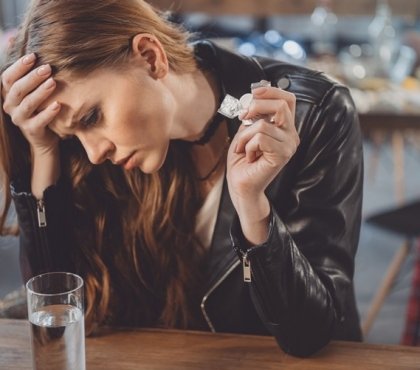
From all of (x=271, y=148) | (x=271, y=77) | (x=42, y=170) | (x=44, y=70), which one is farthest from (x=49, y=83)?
(x=271, y=77)

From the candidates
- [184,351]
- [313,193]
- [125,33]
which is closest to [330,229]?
[313,193]

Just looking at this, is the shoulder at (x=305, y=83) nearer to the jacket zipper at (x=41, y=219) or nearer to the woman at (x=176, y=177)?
the woman at (x=176, y=177)

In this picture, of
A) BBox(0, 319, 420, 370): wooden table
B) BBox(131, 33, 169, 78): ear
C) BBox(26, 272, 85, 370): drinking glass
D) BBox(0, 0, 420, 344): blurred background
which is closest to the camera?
BBox(26, 272, 85, 370): drinking glass

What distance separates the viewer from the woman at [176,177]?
1.19m

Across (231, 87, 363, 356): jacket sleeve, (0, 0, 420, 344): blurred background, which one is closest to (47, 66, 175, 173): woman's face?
(231, 87, 363, 356): jacket sleeve

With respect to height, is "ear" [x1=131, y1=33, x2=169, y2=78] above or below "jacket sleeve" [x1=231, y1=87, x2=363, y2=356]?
above

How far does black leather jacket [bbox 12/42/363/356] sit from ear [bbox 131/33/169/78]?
0.69ft

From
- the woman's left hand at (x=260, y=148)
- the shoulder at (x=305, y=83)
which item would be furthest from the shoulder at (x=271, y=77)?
the woman's left hand at (x=260, y=148)

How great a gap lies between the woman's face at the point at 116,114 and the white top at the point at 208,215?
22 cm

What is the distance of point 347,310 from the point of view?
151cm

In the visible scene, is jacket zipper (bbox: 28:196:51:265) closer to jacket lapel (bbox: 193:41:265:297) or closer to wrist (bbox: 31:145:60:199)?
wrist (bbox: 31:145:60:199)

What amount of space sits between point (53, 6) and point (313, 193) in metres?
0.56

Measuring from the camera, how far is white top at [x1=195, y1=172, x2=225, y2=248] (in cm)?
149

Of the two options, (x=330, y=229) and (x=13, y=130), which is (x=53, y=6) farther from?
(x=330, y=229)
